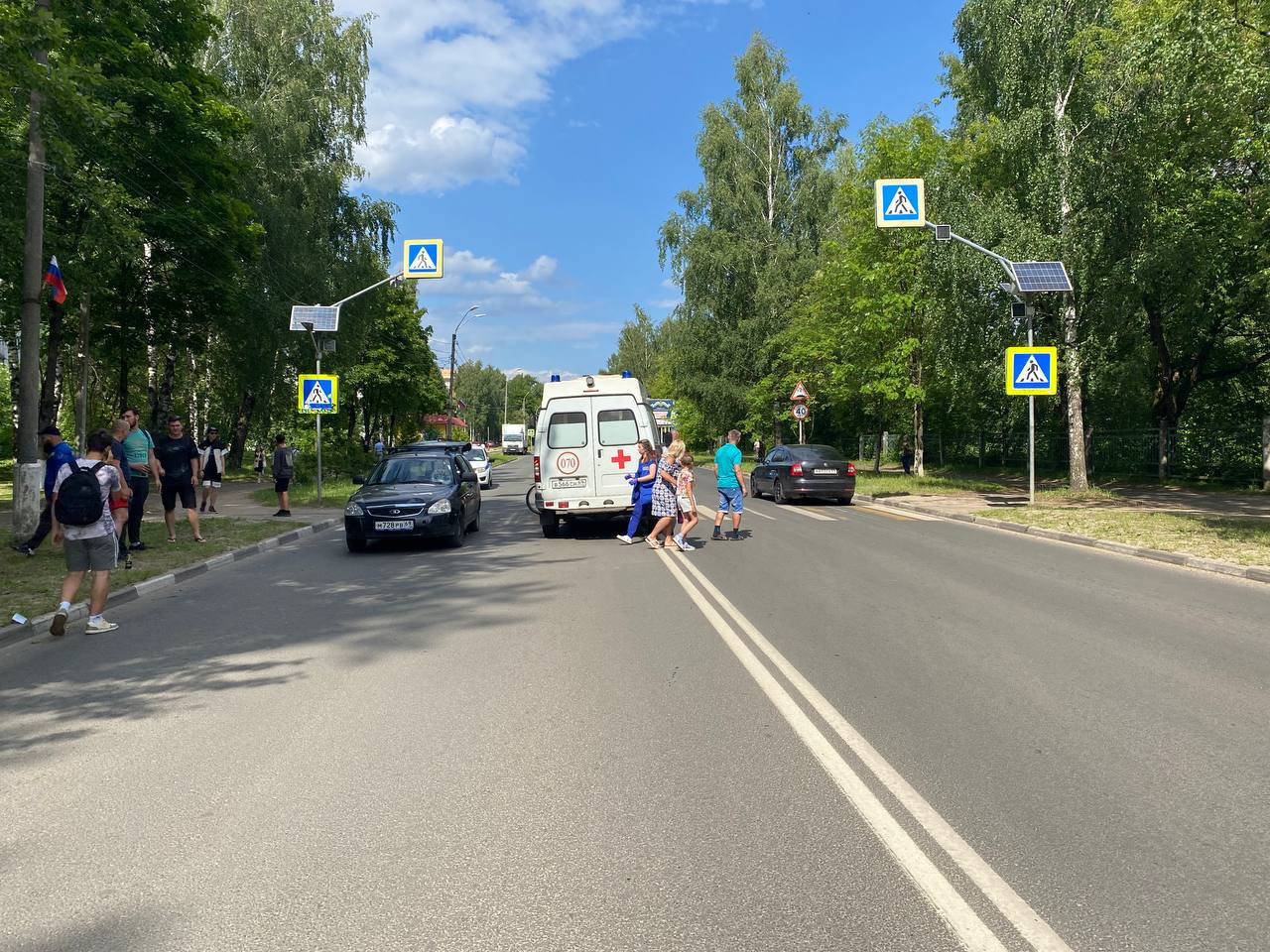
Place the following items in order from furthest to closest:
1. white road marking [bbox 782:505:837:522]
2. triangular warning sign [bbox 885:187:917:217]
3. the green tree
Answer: the green tree → white road marking [bbox 782:505:837:522] → triangular warning sign [bbox 885:187:917:217]

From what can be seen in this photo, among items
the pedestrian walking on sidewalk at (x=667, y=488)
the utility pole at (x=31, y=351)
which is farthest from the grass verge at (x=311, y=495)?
the pedestrian walking on sidewalk at (x=667, y=488)

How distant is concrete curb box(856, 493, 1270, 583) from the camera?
1076 cm

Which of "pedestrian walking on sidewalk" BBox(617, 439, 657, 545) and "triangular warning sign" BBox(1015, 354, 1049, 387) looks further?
"triangular warning sign" BBox(1015, 354, 1049, 387)

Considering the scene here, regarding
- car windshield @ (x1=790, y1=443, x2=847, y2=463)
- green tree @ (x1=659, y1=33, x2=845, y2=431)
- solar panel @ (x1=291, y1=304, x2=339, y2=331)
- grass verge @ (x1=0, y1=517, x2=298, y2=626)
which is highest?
green tree @ (x1=659, y1=33, x2=845, y2=431)

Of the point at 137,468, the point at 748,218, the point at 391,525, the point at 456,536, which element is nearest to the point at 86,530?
the point at 137,468

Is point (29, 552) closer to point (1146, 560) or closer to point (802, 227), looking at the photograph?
point (1146, 560)

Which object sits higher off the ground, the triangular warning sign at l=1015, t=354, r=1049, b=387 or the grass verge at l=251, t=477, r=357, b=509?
the triangular warning sign at l=1015, t=354, r=1049, b=387

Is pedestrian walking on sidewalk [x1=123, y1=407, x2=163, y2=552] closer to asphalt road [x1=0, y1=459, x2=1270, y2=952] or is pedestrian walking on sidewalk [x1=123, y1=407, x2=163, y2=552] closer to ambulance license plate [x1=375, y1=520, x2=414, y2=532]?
ambulance license plate [x1=375, y1=520, x2=414, y2=532]

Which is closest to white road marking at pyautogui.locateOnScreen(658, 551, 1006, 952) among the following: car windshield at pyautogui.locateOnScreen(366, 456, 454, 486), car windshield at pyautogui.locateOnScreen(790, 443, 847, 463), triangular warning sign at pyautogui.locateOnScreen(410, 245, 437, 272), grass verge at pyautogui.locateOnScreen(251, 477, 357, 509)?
car windshield at pyautogui.locateOnScreen(366, 456, 454, 486)

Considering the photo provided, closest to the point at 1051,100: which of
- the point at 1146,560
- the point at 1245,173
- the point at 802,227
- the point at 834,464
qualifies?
the point at 1245,173

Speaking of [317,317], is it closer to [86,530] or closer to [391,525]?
[391,525]

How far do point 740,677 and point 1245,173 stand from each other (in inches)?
890

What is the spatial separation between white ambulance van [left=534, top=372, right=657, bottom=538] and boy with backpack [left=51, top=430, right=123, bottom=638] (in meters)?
8.17

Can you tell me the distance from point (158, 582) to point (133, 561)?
5.88ft
